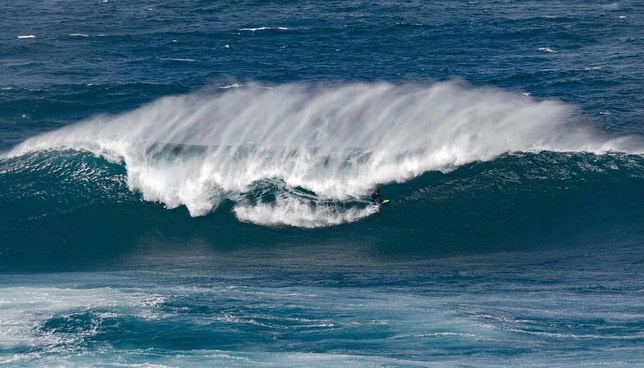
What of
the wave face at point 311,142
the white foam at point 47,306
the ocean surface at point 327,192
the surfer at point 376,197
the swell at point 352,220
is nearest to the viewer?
the white foam at point 47,306

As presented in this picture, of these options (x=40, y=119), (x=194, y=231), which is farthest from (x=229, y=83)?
(x=194, y=231)

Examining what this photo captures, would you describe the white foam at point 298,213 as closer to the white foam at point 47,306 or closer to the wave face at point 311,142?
the wave face at point 311,142

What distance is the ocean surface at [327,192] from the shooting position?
122 feet

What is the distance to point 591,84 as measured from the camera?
2372 inches

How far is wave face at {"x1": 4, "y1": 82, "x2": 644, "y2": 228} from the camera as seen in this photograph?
4953 centimetres

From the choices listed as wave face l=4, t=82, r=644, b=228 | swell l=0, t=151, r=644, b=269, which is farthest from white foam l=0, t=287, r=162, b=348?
wave face l=4, t=82, r=644, b=228

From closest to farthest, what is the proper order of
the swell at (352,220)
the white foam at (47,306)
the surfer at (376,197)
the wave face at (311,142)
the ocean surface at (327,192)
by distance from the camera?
the white foam at (47,306), the ocean surface at (327,192), the swell at (352,220), the surfer at (376,197), the wave face at (311,142)

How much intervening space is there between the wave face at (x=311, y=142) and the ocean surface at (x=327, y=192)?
14 centimetres

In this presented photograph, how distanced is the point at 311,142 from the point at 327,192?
13.9 ft

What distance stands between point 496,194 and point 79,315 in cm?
2056

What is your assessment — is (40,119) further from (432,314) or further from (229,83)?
(432,314)

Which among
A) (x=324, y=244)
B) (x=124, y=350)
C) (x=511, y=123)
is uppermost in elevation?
(x=511, y=123)

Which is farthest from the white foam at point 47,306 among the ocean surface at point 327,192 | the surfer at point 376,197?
the surfer at point 376,197

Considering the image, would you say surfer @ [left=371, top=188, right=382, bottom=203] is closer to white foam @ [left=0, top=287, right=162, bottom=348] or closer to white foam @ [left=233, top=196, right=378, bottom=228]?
white foam @ [left=233, top=196, right=378, bottom=228]
